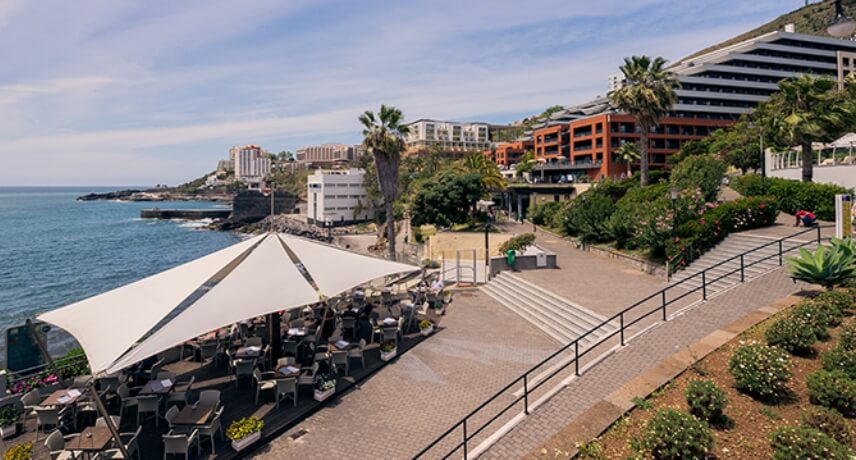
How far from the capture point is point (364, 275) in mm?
12328

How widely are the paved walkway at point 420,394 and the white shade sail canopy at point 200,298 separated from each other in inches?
105

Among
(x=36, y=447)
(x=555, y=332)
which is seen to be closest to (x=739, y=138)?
(x=555, y=332)

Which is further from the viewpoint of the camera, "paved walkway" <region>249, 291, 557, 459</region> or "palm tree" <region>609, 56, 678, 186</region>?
"palm tree" <region>609, 56, 678, 186</region>

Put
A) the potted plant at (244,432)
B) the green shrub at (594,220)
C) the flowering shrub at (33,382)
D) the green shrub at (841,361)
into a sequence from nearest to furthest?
the green shrub at (841,361), the potted plant at (244,432), the flowering shrub at (33,382), the green shrub at (594,220)

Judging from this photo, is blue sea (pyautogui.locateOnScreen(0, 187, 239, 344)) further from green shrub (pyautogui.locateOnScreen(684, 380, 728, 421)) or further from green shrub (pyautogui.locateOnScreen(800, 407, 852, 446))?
green shrub (pyautogui.locateOnScreen(800, 407, 852, 446))

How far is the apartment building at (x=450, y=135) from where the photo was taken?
167 meters

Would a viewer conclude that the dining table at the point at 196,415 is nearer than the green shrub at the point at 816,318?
Yes

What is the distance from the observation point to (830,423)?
6176 mm

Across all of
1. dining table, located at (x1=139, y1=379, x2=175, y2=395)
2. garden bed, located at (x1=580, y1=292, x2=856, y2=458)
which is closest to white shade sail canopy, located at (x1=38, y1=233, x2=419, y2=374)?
dining table, located at (x1=139, y1=379, x2=175, y2=395)

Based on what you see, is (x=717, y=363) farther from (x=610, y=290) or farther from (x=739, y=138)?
(x=739, y=138)

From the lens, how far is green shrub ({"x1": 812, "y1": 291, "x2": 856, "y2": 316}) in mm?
9712

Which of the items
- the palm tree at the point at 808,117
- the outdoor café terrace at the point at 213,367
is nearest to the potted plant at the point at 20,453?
the outdoor café terrace at the point at 213,367

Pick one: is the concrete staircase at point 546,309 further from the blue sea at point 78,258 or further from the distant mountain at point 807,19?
the distant mountain at point 807,19

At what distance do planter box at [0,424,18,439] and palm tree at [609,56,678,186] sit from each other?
38.2m
